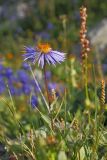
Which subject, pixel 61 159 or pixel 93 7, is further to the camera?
pixel 93 7

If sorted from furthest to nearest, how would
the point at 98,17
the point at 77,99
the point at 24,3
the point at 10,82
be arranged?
1. the point at 24,3
2. the point at 98,17
3. the point at 10,82
4. the point at 77,99

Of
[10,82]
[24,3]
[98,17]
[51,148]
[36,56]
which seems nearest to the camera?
[51,148]

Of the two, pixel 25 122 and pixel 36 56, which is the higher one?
pixel 36 56

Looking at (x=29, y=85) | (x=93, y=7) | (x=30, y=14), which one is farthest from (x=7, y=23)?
(x=29, y=85)

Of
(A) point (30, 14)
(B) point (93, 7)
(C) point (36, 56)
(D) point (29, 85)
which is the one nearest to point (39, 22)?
(A) point (30, 14)

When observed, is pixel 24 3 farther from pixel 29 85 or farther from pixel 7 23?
pixel 29 85

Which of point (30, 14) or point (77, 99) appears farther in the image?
point (30, 14)

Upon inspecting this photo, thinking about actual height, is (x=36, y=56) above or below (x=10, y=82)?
above

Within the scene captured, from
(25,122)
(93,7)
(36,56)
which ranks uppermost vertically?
(93,7)

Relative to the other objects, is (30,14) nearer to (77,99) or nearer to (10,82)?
(10,82)
